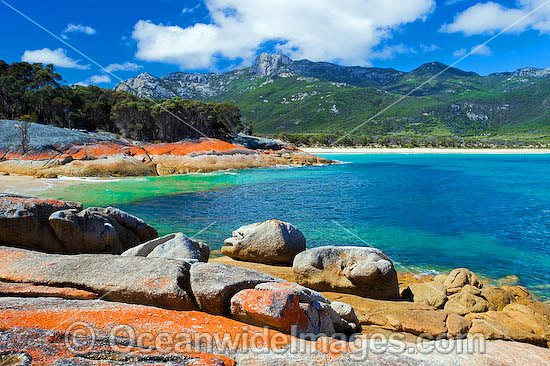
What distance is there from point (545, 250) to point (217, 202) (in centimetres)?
2140

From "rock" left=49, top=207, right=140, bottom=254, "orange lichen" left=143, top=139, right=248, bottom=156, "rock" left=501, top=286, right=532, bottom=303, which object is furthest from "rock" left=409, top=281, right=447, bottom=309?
"orange lichen" left=143, top=139, right=248, bottom=156

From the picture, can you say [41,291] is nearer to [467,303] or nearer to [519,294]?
[467,303]

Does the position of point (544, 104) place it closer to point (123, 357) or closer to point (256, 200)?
point (256, 200)

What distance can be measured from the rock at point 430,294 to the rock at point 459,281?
0.35 meters

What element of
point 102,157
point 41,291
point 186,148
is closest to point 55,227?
point 41,291

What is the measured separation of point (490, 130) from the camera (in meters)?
174

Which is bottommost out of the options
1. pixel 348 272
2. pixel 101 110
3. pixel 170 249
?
pixel 348 272

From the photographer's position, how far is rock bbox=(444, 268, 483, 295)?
1067cm

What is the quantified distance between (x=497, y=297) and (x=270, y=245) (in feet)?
23.3

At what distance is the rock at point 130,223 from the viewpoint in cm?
1193

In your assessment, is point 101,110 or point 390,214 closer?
point 390,214

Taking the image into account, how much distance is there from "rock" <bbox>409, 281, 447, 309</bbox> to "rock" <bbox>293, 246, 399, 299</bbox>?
0.75 metres

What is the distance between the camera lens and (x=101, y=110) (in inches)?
3248

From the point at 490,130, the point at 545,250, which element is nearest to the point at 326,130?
the point at 490,130
